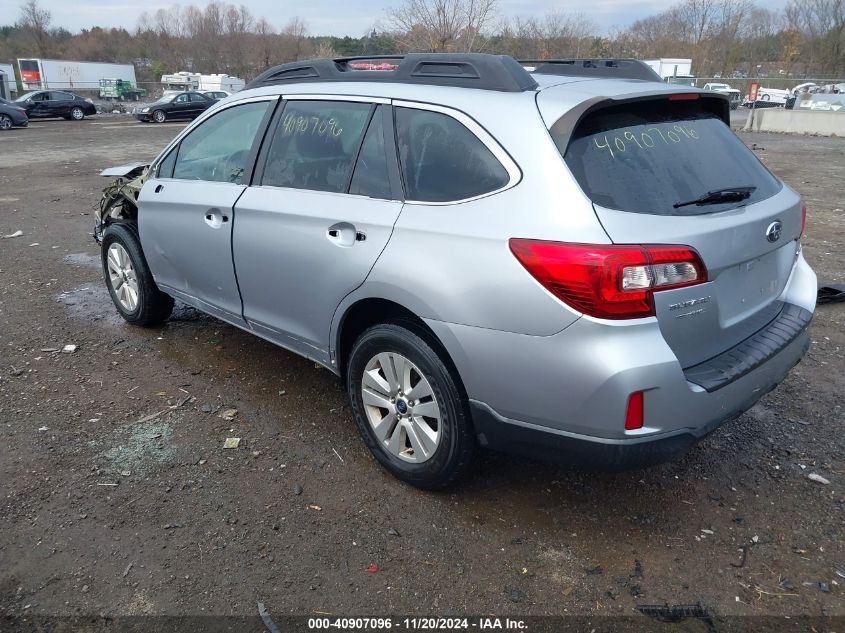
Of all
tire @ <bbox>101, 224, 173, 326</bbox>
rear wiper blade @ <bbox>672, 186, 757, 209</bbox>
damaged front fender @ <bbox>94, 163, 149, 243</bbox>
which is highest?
rear wiper blade @ <bbox>672, 186, 757, 209</bbox>

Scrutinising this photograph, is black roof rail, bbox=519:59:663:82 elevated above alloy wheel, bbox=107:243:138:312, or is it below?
above

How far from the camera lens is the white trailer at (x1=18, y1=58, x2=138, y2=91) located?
5041 centimetres

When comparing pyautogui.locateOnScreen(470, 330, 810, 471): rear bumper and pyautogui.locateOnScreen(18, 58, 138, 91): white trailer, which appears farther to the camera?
pyautogui.locateOnScreen(18, 58, 138, 91): white trailer

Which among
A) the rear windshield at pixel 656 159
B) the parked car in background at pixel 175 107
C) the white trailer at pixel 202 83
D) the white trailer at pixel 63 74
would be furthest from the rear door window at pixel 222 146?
the white trailer at pixel 63 74

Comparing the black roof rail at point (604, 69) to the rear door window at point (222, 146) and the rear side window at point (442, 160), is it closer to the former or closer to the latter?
the rear side window at point (442, 160)

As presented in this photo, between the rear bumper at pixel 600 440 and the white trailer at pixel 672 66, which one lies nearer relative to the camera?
the rear bumper at pixel 600 440

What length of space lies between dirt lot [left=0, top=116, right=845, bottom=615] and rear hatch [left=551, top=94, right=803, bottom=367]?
856 millimetres

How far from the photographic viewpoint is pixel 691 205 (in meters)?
2.65

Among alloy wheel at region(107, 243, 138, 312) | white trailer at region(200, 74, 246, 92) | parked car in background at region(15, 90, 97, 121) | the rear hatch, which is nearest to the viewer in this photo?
the rear hatch

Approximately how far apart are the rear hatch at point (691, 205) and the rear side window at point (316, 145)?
1131 millimetres

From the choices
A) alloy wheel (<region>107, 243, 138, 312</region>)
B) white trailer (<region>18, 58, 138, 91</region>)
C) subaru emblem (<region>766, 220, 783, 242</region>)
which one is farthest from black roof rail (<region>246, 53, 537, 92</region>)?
white trailer (<region>18, 58, 138, 91</region>)

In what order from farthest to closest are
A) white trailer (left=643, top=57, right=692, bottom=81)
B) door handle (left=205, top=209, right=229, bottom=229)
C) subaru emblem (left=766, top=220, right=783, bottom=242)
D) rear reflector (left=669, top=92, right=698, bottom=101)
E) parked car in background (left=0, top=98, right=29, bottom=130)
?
white trailer (left=643, top=57, right=692, bottom=81) < parked car in background (left=0, top=98, right=29, bottom=130) < door handle (left=205, top=209, right=229, bottom=229) < rear reflector (left=669, top=92, right=698, bottom=101) < subaru emblem (left=766, top=220, right=783, bottom=242)

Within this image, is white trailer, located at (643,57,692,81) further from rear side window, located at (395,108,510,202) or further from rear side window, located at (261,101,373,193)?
rear side window, located at (395,108,510,202)

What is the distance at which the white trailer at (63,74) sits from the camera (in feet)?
165
